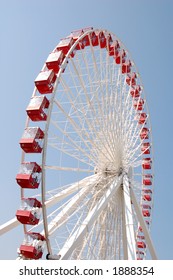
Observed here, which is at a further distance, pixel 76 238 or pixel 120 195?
pixel 120 195

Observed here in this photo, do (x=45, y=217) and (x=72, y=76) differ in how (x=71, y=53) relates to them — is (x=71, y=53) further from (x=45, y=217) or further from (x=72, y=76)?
(x=45, y=217)

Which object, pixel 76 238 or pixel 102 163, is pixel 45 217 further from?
pixel 102 163

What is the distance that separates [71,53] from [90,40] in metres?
1.98

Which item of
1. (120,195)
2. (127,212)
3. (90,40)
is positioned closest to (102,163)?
(120,195)

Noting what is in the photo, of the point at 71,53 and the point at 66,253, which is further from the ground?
the point at 71,53

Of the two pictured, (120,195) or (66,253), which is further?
(120,195)

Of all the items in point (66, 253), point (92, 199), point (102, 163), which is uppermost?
point (102, 163)

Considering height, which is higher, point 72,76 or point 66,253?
point 72,76

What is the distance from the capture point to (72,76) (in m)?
14.9

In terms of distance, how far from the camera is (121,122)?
1819 cm

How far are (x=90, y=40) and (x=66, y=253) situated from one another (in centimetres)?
944
